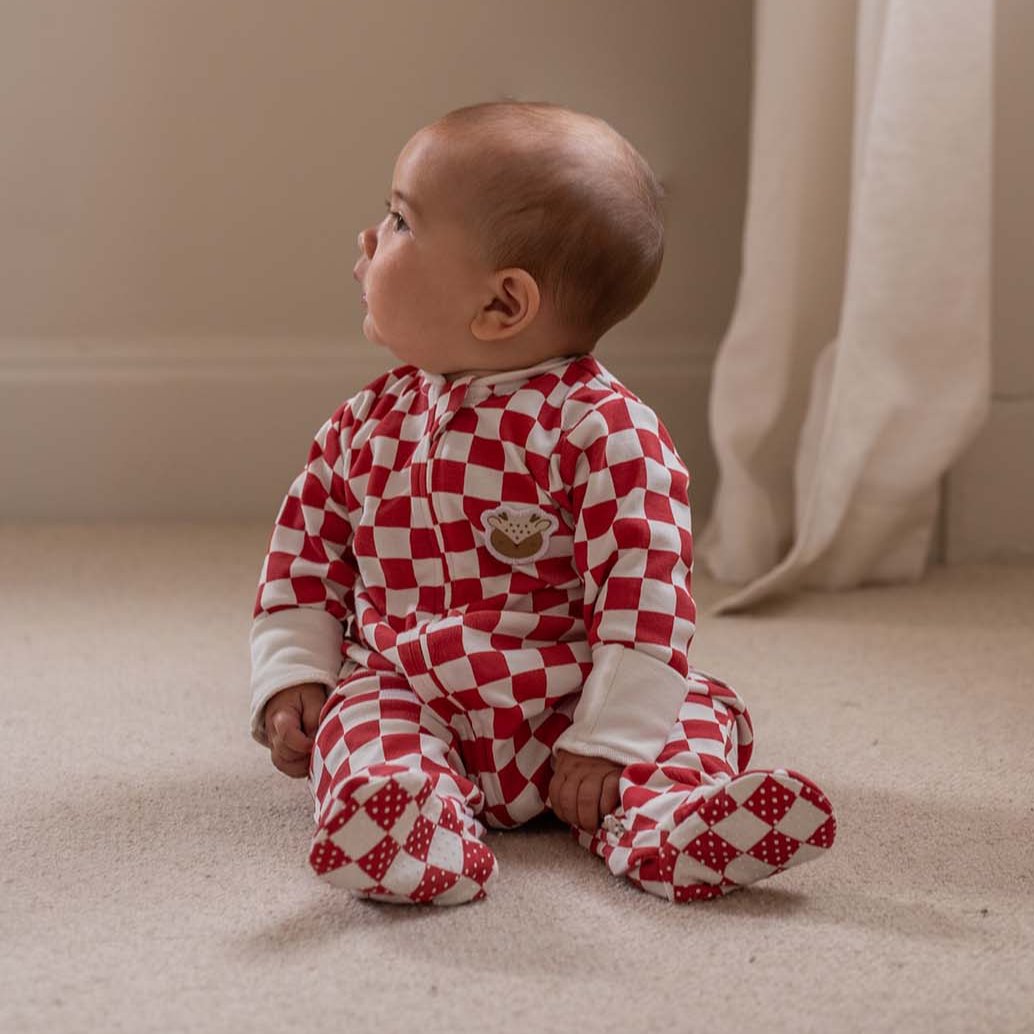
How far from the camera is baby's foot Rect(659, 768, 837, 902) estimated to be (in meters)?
0.82

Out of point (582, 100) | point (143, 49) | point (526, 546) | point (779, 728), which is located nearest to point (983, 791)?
point (779, 728)

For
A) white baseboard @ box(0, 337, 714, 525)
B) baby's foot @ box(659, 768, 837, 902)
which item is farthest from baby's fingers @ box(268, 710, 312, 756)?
white baseboard @ box(0, 337, 714, 525)

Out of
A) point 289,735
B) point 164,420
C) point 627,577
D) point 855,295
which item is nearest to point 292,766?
point 289,735

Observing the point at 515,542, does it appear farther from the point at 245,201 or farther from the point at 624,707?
the point at 245,201

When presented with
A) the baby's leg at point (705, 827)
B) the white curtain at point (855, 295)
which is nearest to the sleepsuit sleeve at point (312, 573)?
the baby's leg at point (705, 827)

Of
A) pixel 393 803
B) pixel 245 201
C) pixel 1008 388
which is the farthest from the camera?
pixel 245 201

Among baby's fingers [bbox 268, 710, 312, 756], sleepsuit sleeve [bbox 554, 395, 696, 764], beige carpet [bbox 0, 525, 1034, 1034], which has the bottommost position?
beige carpet [bbox 0, 525, 1034, 1034]

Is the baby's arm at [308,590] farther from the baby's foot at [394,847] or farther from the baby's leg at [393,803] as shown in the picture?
the baby's foot at [394,847]

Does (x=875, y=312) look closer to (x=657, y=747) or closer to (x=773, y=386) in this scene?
(x=773, y=386)

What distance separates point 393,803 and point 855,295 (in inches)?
31.9

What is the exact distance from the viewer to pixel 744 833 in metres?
0.83

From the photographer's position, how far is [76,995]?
0.74 m

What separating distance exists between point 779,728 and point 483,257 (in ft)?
1.42

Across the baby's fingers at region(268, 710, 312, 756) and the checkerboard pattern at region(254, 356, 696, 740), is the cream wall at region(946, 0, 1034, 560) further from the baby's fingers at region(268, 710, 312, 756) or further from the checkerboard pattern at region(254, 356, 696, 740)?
the baby's fingers at region(268, 710, 312, 756)
